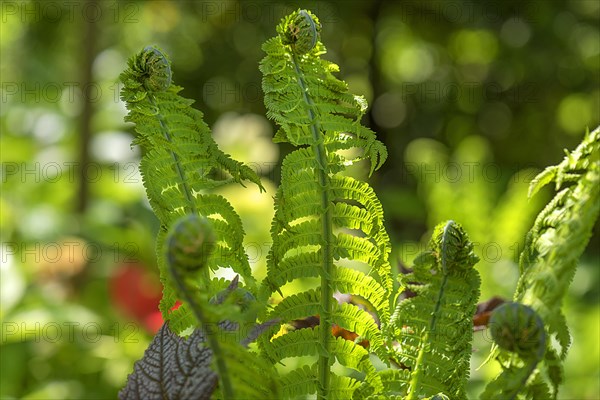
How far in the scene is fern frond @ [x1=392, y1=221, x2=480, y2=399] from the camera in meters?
0.46

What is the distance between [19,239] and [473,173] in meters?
1.39

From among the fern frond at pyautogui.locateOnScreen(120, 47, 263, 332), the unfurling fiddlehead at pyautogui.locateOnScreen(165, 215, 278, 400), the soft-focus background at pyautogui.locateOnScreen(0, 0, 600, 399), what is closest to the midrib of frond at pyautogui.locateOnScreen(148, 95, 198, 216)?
the fern frond at pyautogui.locateOnScreen(120, 47, 263, 332)

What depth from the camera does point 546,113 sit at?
3.94 m

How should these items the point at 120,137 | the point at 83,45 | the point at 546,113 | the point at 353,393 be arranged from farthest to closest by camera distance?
the point at 546,113, the point at 120,137, the point at 83,45, the point at 353,393

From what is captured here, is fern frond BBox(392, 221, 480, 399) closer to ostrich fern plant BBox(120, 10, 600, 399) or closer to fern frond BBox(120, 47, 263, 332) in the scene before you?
ostrich fern plant BBox(120, 10, 600, 399)

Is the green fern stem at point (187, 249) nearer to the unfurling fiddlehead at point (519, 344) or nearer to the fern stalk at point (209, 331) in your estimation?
the fern stalk at point (209, 331)

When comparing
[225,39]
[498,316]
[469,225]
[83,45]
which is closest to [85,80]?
[83,45]

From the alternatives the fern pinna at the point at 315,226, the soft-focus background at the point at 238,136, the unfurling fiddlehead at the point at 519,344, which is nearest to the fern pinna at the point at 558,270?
the unfurling fiddlehead at the point at 519,344

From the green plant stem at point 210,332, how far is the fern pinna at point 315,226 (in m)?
0.11

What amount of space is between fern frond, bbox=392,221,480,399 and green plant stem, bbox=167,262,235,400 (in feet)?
0.43

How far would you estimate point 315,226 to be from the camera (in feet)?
1.65

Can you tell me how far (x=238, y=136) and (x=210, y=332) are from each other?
1.69 metres

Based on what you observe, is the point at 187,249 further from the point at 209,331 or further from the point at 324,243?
the point at 324,243

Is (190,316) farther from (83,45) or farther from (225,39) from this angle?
(225,39)
